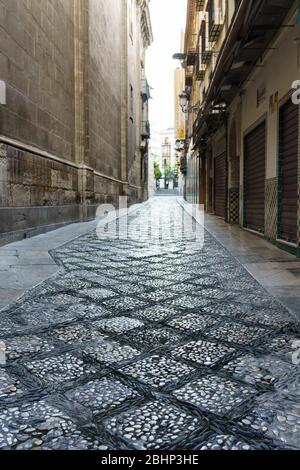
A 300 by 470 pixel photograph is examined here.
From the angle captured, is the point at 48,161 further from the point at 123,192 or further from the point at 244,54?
the point at 123,192

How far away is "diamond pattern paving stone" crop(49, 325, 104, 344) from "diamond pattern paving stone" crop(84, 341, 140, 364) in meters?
0.12

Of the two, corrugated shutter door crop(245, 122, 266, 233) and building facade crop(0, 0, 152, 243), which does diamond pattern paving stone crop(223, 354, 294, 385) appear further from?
corrugated shutter door crop(245, 122, 266, 233)

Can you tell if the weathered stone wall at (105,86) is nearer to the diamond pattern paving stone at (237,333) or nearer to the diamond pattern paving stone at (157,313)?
the diamond pattern paving stone at (157,313)

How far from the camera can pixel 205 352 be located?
2412mm

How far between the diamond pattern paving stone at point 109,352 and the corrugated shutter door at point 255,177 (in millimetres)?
6955

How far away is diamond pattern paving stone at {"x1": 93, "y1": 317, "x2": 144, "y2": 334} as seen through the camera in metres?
2.84

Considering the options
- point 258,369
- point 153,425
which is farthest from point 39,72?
point 153,425

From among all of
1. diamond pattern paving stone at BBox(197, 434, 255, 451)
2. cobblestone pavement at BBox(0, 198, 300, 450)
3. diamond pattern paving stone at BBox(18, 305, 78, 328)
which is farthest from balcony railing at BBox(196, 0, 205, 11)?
diamond pattern paving stone at BBox(197, 434, 255, 451)

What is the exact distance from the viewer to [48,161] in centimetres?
1022

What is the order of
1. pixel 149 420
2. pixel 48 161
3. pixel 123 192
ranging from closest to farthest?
1. pixel 149 420
2. pixel 48 161
3. pixel 123 192

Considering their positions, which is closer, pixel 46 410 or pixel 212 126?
pixel 46 410

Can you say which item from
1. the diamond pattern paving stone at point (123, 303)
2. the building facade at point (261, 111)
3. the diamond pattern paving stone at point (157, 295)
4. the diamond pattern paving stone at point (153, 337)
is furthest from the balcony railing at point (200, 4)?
the diamond pattern paving stone at point (153, 337)

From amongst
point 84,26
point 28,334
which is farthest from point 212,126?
point 28,334
